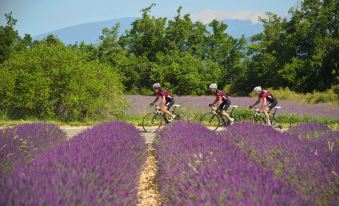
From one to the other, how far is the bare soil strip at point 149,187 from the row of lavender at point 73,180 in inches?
23.9

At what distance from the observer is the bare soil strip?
5.68m

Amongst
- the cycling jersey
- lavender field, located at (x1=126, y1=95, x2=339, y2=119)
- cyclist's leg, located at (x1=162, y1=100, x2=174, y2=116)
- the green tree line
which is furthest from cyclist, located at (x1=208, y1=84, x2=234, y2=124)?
the green tree line

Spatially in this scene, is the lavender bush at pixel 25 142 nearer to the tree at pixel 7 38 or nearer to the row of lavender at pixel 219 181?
the row of lavender at pixel 219 181

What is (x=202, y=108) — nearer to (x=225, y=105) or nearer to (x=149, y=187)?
(x=225, y=105)

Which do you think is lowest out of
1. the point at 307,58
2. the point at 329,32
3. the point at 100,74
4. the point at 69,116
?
the point at 69,116

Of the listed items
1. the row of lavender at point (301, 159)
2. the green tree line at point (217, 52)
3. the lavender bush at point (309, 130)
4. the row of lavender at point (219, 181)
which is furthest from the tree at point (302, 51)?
the row of lavender at point (219, 181)

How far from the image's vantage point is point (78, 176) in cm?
371

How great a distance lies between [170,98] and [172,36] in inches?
816

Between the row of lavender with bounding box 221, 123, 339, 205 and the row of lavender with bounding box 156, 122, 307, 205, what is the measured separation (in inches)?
10.5

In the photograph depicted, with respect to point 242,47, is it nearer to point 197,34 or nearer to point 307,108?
point 197,34

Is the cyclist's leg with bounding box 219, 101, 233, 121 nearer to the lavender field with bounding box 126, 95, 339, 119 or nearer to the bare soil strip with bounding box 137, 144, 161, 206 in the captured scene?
the lavender field with bounding box 126, 95, 339, 119

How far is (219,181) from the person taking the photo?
3791 millimetres

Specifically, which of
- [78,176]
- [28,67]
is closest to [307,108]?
[28,67]

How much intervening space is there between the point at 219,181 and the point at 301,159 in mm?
1700
